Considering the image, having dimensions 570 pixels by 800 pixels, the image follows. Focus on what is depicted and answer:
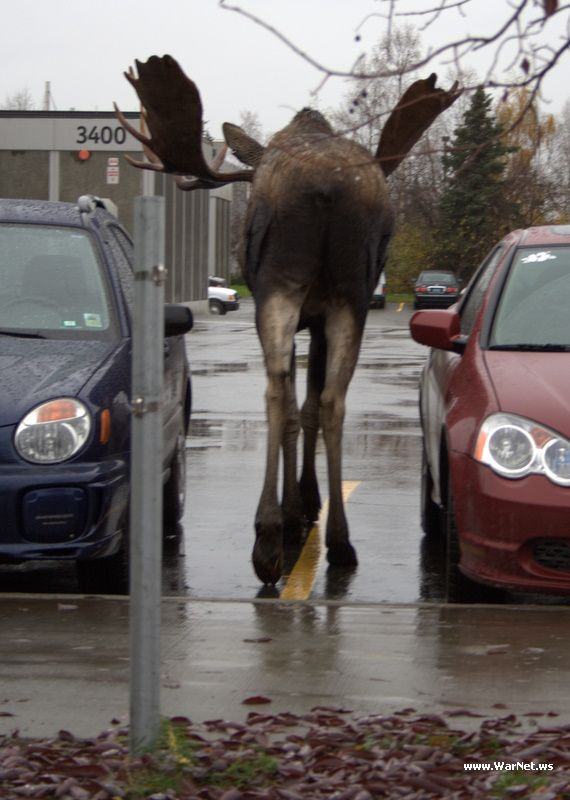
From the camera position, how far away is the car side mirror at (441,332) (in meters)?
6.96

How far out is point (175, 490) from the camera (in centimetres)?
Answer: 858

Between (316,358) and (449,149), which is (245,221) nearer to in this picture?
(316,358)

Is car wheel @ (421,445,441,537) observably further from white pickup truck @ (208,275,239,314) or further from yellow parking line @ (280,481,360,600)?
white pickup truck @ (208,275,239,314)

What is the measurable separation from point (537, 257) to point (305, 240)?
1179 mm

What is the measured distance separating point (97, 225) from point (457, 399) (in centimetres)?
225

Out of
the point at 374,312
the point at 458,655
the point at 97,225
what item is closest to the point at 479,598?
the point at 458,655

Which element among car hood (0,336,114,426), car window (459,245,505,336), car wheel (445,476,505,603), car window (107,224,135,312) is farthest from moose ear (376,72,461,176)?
car wheel (445,476,505,603)

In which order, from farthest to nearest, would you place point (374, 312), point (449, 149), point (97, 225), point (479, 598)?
point (374, 312), point (97, 225), point (479, 598), point (449, 149)

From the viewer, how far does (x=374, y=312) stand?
60.1 meters

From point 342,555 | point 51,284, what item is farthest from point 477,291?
point 51,284

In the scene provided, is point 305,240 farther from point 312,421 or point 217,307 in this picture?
point 217,307

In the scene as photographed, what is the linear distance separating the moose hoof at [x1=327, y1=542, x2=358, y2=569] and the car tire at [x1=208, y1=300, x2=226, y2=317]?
47.8 meters

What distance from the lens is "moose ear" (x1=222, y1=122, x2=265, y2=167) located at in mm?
7883

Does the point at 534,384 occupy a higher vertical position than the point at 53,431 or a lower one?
higher
